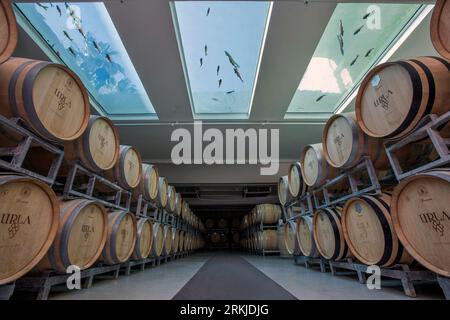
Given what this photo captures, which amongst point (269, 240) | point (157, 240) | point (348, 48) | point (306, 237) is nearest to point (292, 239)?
point (306, 237)

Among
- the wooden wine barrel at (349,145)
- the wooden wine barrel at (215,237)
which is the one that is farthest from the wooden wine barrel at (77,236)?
the wooden wine barrel at (215,237)

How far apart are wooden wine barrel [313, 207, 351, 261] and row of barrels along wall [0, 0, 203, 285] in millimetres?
2771

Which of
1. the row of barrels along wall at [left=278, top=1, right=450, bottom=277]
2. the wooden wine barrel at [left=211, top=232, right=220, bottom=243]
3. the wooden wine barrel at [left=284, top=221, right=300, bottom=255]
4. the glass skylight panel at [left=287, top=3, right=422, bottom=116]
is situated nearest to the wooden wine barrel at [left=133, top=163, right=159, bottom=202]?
the wooden wine barrel at [left=284, top=221, right=300, bottom=255]

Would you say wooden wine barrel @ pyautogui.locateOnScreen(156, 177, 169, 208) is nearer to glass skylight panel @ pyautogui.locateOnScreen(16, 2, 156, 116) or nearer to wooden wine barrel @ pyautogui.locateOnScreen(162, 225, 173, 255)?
wooden wine barrel @ pyautogui.locateOnScreen(162, 225, 173, 255)

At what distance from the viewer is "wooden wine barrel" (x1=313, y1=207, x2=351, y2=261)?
304 cm

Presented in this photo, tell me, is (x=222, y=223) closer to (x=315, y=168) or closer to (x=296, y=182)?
(x=296, y=182)

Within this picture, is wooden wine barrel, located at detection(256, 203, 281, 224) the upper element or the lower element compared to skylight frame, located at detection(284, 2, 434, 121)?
lower

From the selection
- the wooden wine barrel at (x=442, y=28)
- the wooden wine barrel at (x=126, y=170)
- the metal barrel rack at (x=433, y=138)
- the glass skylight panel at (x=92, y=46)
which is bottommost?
the metal barrel rack at (x=433, y=138)

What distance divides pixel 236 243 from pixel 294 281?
1443cm

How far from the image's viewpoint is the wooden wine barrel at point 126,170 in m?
3.51

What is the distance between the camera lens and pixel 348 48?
4.36 meters

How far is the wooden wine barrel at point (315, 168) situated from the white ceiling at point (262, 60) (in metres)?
1.54

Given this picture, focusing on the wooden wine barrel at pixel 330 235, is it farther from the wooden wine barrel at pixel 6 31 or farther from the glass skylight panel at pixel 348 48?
the wooden wine barrel at pixel 6 31
